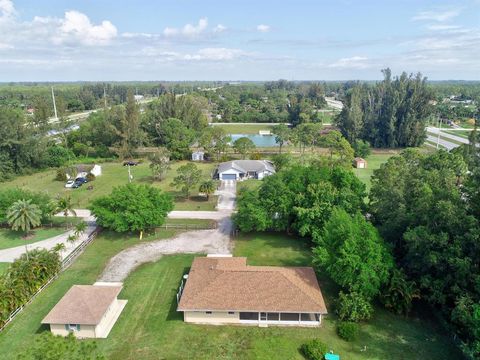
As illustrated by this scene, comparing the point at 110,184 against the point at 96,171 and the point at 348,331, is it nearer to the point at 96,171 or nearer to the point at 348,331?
the point at 96,171

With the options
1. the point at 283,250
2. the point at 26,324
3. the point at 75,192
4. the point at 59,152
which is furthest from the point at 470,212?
the point at 59,152

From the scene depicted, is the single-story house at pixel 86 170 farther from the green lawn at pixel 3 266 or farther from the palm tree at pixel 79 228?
the green lawn at pixel 3 266

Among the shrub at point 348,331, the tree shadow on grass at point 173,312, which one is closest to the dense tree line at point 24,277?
the tree shadow on grass at point 173,312

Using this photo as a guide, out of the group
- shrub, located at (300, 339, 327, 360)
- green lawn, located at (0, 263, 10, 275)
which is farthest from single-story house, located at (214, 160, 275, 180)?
shrub, located at (300, 339, 327, 360)

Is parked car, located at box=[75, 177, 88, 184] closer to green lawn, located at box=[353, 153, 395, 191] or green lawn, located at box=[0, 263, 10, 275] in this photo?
green lawn, located at box=[0, 263, 10, 275]

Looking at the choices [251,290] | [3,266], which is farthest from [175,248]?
[3,266]

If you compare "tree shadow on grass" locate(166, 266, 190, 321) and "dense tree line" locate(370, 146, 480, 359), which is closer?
"dense tree line" locate(370, 146, 480, 359)
